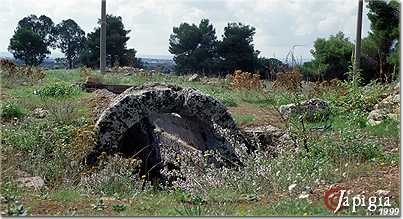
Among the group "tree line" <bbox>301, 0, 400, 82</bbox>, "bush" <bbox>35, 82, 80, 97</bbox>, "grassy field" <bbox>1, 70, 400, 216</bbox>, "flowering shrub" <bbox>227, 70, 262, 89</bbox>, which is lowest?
"grassy field" <bbox>1, 70, 400, 216</bbox>

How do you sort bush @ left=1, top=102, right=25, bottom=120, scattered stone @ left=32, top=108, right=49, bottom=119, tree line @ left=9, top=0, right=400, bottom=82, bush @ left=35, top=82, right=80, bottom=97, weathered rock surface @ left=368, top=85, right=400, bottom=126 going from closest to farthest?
weathered rock surface @ left=368, top=85, right=400, bottom=126
bush @ left=1, top=102, right=25, bottom=120
scattered stone @ left=32, top=108, right=49, bottom=119
bush @ left=35, top=82, right=80, bottom=97
tree line @ left=9, top=0, right=400, bottom=82

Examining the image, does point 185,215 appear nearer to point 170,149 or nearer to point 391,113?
point 170,149

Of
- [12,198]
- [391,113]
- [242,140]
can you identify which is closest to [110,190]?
[12,198]

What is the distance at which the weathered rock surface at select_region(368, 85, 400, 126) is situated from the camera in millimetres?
8484

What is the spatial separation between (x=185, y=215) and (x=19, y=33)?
23.5 meters

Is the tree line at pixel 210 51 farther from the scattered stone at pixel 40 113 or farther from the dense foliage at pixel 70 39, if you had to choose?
the scattered stone at pixel 40 113

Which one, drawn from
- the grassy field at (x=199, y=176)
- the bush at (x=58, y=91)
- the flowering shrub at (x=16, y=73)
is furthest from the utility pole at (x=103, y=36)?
the grassy field at (x=199, y=176)

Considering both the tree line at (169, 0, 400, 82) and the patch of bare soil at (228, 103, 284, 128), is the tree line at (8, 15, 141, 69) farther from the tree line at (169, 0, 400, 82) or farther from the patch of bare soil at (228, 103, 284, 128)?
the patch of bare soil at (228, 103, 284, 128)

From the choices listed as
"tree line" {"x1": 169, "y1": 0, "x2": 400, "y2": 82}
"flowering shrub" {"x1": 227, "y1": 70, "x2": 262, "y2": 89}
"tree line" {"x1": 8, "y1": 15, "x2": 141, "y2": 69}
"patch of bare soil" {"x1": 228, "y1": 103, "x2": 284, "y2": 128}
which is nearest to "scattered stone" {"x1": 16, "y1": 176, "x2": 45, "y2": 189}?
"patch of bare soil" {"x1": 228, "y1": 103, "x2": 284, "y2": 128}

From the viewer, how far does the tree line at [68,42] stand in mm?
26219

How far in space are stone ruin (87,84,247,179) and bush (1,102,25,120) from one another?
→ 2.43m

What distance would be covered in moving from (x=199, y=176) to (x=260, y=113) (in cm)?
508

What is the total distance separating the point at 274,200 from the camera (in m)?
4.40

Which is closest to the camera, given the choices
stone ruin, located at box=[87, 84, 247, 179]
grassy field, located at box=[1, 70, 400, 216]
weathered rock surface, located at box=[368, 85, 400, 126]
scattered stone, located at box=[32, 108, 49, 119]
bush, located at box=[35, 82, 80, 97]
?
grassy field, located at box=[1, 70, 400, 216]
